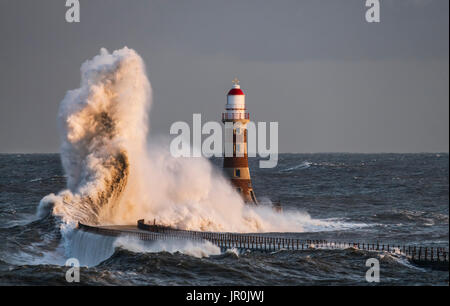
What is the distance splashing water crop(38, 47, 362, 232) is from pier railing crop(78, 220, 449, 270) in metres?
4.32

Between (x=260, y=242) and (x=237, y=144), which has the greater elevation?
(x=237, y=144)

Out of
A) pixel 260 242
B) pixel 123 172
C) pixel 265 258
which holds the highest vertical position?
pixel 123 172

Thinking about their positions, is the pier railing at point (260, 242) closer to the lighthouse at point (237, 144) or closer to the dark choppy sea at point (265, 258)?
the dark choppy sea at point (265, 258)

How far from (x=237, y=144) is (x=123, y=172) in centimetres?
623

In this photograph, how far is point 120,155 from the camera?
46.1 m

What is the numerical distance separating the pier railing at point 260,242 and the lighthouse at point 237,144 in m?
7.19

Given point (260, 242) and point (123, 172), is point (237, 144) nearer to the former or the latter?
Result: point (123, 172)

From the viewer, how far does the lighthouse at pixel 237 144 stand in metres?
46.8

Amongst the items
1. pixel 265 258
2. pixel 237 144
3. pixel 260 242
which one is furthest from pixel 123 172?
pixel 265 258

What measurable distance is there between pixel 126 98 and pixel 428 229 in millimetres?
17679

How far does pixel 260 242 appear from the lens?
38.0 metres

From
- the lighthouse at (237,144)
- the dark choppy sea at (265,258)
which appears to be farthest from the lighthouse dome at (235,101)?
the dark choppy sea at (265,258)

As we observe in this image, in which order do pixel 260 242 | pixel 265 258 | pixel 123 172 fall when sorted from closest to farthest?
pixel 265 258
pixel 260 242
pixel 123 172

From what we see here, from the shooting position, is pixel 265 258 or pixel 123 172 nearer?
pixel 265 258
